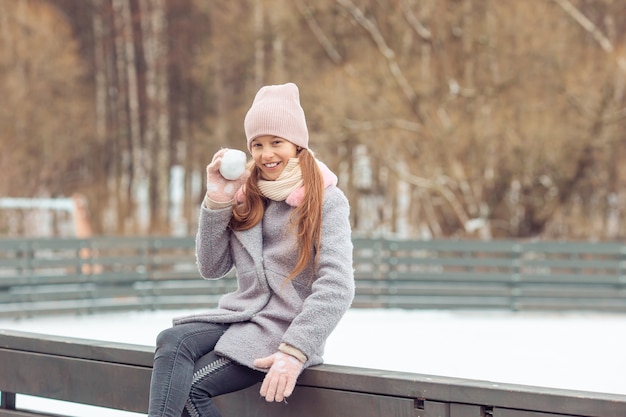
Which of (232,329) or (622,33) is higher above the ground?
(622,33)

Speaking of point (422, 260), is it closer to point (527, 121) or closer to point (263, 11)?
point (527, 121)

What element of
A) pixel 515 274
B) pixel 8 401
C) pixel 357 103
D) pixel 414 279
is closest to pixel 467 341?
pixel 414 279

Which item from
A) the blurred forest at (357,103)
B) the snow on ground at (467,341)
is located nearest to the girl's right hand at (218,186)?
the snow on ground at (467,341)

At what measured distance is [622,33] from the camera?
69.4ft

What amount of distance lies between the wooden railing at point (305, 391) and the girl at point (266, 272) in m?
0.11

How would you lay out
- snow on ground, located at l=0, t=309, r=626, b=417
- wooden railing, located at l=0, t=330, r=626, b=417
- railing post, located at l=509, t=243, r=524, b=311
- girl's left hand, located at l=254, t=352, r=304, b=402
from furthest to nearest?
railing post, located at l=509, t=243, r=524, b=311 → snow on ground, located at l=0, t=309, r=626, b=417 → girl's left hand, located at l=254, t=352, r=304, b=402 → wooden railing, located at l=0, t=330, r=626, b=417

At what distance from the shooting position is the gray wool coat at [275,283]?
9.14 feet

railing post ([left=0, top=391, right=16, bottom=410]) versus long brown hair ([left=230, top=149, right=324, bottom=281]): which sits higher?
long brown hair ([left=230, top=149, right=324, bottom=281])

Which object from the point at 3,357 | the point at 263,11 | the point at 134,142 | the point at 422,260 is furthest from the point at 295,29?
the point at 3,357

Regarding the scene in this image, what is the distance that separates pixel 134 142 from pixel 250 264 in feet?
80.0

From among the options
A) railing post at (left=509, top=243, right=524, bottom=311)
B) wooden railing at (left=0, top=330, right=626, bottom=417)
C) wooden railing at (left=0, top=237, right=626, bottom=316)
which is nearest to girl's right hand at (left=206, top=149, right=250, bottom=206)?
wooden railing at (left=0, top=330, right=626, bottom=417)

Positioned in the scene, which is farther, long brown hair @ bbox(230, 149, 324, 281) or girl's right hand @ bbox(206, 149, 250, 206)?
girl's right hand @ bbox(206, 149, 250, 206)

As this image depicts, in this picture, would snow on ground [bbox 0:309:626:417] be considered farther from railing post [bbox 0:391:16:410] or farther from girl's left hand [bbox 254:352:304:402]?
girl's left hand [bbox 254:352:304:402]

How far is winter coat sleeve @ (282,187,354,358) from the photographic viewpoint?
2.75 m
